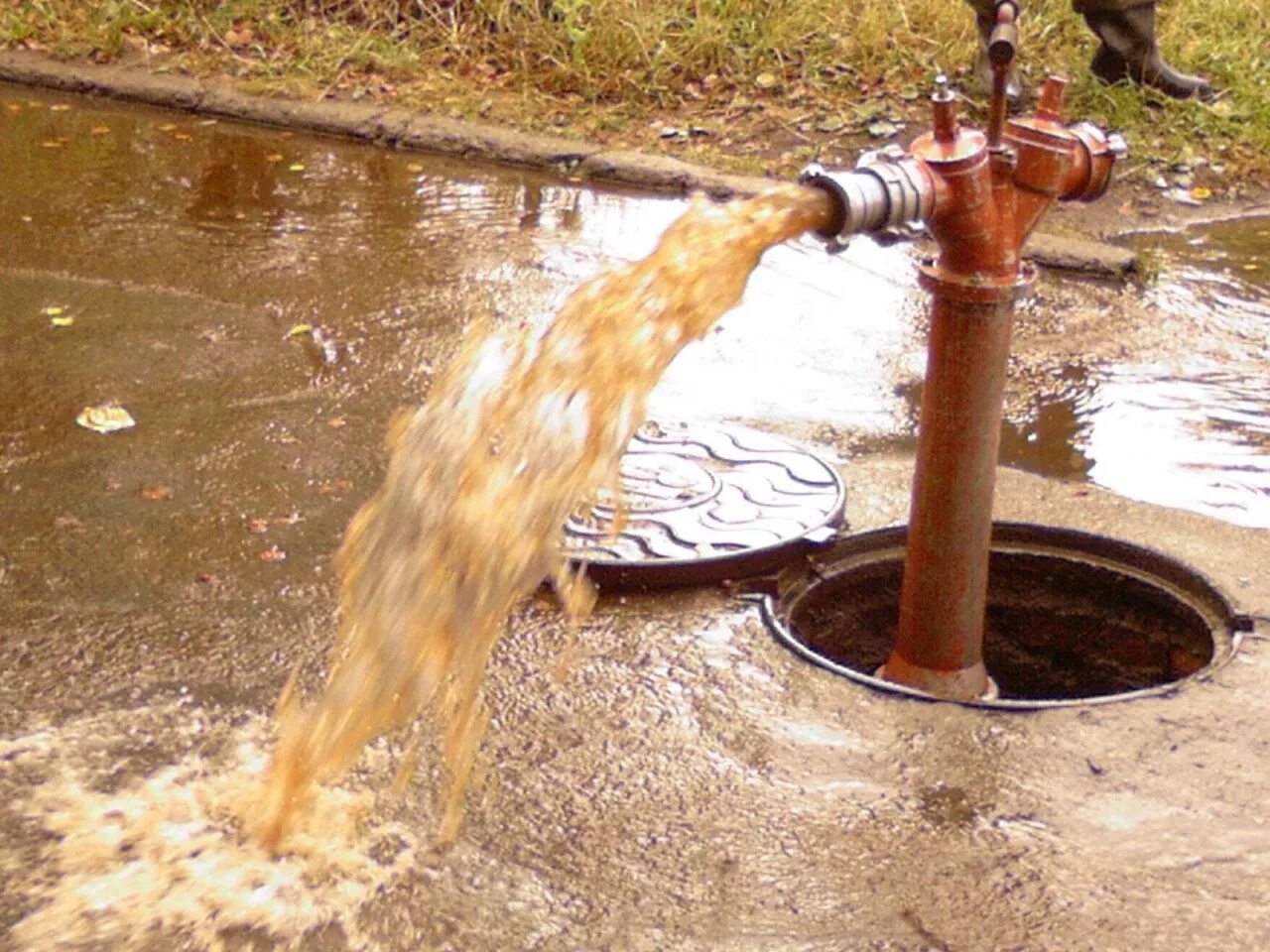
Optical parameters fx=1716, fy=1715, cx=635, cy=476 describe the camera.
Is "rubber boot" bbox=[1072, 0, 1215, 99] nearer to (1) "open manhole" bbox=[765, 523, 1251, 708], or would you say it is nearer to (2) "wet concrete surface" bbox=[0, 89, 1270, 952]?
(2) "wet concrete surface" bbox=[0, 89, 1270, 952]

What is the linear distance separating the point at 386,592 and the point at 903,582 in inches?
32.8

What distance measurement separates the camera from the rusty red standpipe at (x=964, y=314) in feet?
7.37

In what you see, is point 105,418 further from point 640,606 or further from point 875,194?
point 875,194

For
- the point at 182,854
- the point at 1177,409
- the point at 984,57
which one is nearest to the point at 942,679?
the point at 182,854

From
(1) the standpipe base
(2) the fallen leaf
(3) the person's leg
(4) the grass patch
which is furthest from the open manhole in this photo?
(3) the person's leg

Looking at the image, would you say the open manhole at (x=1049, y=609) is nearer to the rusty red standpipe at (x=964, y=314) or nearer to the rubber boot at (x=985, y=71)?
the rusty red standpipe at (x=964, y=314)

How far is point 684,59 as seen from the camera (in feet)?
22.7

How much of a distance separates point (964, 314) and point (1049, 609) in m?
0.87

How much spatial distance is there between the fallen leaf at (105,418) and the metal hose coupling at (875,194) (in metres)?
1.82

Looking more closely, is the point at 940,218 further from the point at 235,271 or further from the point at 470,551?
the point at 235,271

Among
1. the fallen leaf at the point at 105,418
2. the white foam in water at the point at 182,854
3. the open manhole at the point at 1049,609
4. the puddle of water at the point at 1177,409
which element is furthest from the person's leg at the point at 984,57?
the white foam in water at the point at 182,854

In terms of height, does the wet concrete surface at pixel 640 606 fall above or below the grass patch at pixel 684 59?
below

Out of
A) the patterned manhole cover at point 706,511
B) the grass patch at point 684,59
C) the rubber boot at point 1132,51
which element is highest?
the rubber boot at point 1132,51

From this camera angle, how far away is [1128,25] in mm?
6250
